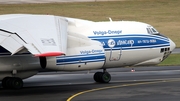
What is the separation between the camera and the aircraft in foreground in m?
26.7

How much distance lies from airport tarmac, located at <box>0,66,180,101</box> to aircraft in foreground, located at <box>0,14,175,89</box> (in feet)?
3.69

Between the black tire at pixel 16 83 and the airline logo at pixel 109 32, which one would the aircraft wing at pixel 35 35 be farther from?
the black tire at pixel 16 83

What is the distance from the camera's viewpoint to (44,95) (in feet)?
94.6

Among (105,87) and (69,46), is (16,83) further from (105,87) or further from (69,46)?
(105,87)

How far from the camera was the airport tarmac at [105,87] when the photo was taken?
2794 cm

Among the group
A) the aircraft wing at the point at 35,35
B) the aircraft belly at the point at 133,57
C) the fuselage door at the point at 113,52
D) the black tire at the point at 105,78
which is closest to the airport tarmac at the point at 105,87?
the black tire at the point at 105,78

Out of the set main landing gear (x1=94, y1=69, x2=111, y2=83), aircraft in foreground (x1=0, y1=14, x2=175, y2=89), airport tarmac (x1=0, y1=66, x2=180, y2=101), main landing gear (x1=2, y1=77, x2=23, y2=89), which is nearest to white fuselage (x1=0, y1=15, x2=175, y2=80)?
aircraft in foreground (x1=0, y1=14, x2=175, y2=89)

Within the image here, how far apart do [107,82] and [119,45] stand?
227 centimetres

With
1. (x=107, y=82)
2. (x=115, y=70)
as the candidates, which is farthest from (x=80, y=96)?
(x=115, y=70)

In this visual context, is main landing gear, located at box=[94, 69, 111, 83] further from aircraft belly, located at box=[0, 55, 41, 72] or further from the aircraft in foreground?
aircraft belly, located at box=[0, 55, 41, 72]

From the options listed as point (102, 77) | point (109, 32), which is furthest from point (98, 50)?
point (102, 77)

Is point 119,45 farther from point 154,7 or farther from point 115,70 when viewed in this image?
point 154,7

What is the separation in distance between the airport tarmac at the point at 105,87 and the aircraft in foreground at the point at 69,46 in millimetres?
1123

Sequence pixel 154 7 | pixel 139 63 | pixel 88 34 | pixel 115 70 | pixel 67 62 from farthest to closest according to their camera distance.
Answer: pixel 154 7, pixel 115 70, pixel 139 63, pixel 88 34, pixel 67 62
